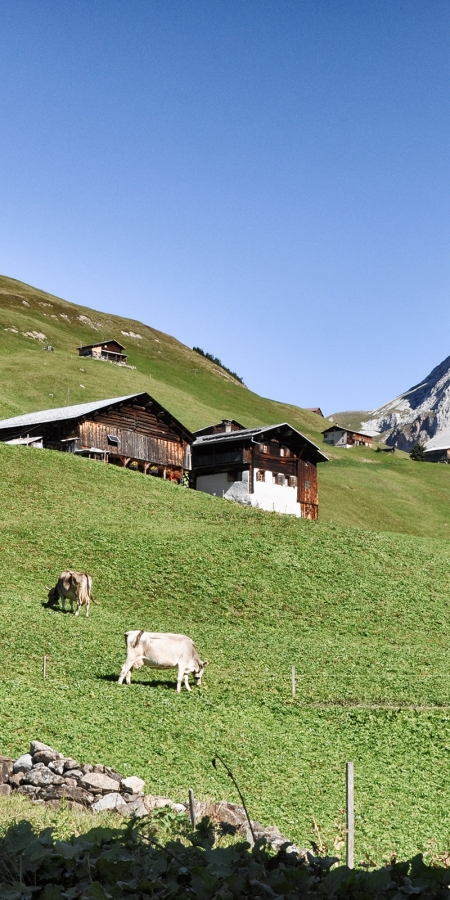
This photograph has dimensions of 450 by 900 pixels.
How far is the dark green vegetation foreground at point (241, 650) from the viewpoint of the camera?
17375mm

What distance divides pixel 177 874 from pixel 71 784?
25.3ft

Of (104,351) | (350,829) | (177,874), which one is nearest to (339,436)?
(104,351)

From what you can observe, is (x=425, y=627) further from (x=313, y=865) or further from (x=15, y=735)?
(x=313, y=865)

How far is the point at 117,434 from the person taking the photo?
77188 mm

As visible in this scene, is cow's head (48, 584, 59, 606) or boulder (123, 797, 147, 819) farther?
cow's head (48, 584, 59, 606)

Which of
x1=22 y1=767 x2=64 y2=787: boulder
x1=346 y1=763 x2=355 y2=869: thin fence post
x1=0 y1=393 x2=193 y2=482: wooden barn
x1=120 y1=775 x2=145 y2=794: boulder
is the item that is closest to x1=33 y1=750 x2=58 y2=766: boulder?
x1=22 y1=767 x2=64 y2=787: boulder

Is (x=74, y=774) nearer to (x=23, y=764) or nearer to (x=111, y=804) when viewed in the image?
(x=23, y=764)

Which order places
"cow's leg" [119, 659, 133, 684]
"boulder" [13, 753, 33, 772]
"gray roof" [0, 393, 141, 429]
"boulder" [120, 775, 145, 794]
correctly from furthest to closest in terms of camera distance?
"gray roof" [0, 393, 141, 429] → "cow's leg" [119, 659, 133, 684] → "boulder" [13, 753, 33, 772] → "boulder" [120, 775, 145, 794]

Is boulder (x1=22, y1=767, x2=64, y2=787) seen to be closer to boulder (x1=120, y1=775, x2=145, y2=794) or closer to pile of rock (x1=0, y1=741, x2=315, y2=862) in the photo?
pile of rock (x1=0, y1=741, x2=315, y2=862)

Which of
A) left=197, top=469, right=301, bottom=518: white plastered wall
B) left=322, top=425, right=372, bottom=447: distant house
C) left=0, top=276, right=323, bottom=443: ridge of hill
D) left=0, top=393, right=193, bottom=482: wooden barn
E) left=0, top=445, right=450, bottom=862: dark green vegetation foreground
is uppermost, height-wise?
left=0, top=276, right=323, bottom=443: ridge of hill

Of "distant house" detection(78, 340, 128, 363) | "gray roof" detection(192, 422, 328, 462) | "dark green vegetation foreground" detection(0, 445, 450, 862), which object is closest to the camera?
"dark green vegetation foreground" detection(0, 445, 450, 862)

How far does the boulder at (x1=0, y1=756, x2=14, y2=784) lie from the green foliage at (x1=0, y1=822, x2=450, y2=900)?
7.67m

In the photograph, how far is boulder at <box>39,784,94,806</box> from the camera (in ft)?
46.3

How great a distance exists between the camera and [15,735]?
18.1 meters
